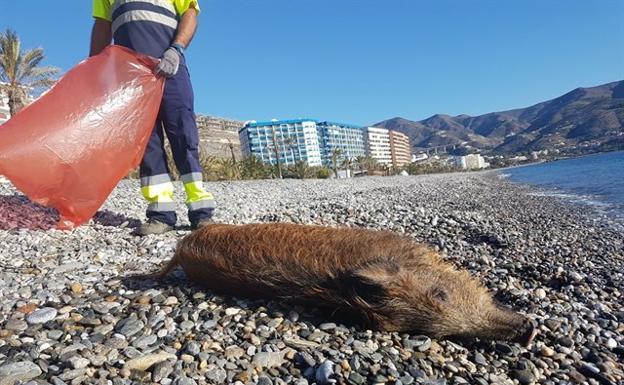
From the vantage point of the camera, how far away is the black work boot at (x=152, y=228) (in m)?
4.01

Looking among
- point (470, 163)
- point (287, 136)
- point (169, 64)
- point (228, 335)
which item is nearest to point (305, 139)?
point (287, 136)

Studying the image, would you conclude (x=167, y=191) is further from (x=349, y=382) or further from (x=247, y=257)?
(x=349, y=382)

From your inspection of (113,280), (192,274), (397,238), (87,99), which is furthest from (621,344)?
(87,99)

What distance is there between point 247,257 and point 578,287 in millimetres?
2860

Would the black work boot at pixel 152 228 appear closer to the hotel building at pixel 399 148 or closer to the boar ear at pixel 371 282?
the boar ear at pixel 371 282

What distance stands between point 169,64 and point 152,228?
1.66 m

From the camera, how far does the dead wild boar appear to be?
2.04 metres

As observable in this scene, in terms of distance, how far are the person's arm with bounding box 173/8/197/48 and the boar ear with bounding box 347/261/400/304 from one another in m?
3.26

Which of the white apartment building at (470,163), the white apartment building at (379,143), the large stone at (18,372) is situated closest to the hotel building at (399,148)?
the white apartment building at (379,143)

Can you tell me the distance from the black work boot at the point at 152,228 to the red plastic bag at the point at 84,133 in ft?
1.57

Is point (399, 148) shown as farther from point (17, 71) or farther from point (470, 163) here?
point (17, 71)

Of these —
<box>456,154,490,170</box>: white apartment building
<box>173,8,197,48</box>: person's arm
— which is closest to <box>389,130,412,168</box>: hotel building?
<box>456,154,490,170</box>: white apartment building

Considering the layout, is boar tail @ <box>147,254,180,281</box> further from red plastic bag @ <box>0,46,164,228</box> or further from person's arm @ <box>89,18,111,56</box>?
person's arm @ <box>89,18,111,56</box>

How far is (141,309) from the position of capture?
2160 mm
